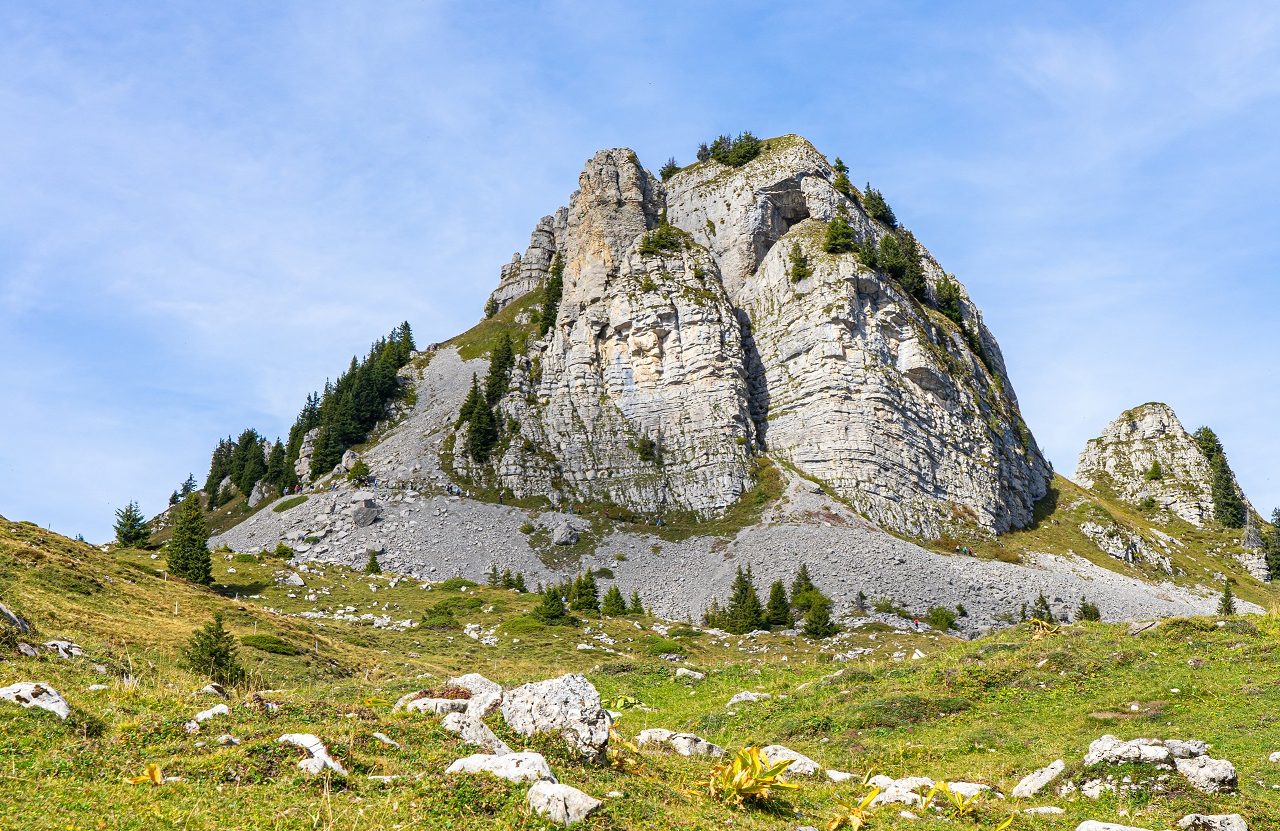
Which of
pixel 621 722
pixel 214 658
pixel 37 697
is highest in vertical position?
pixel 37 697

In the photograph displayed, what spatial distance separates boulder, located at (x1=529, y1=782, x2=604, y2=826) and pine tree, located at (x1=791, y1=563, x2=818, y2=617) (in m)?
56.1

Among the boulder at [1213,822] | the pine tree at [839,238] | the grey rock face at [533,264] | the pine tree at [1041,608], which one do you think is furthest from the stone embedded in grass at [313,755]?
the grey rock face at [533,264]

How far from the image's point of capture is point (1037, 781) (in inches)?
613

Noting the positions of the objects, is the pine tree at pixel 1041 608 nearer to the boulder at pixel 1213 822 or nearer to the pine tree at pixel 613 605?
the pine tree at pixel 613 605

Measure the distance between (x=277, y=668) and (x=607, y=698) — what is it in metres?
12.4

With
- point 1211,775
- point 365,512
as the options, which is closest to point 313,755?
point 1211,775

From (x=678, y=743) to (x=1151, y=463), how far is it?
467ft

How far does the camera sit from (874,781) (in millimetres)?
15578

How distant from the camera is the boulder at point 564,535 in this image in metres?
87.1

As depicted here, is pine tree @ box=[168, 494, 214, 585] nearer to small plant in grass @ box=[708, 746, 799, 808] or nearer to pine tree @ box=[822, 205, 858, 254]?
small plant in grass @ box=[708, 746, 799, 808]

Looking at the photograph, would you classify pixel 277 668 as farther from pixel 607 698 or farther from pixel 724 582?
pixel 724 582

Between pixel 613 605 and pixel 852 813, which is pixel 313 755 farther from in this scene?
pixel 613 605

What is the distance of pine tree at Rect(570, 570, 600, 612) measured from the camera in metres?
67.5

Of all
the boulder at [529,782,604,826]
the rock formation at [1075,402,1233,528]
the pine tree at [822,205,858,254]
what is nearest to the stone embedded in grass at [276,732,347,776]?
the boulder at [529,782,604,826]
